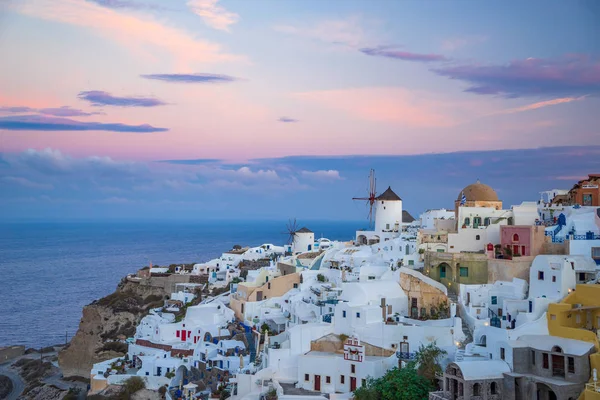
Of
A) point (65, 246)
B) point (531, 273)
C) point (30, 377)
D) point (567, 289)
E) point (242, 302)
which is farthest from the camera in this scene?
point (65, 246)

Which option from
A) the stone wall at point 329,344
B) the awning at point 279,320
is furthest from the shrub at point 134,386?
the stone wall at point 329,344

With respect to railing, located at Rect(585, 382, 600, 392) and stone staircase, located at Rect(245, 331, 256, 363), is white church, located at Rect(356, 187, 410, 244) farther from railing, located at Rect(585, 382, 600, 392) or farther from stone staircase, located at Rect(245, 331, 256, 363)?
railing, located at Rect(585, 382, 600, 392)

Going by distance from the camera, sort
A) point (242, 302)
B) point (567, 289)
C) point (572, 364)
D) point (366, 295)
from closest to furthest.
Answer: point (572, 364), point (567, 289), point (366, 295), point (242, 302)

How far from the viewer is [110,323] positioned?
140ft

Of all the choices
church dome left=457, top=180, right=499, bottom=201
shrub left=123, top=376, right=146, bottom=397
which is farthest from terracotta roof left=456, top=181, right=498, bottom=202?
shrub left=123, top=376, right=146, bottom=397

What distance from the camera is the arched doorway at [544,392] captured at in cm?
1877

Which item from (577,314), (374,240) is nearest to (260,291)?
(374,240)

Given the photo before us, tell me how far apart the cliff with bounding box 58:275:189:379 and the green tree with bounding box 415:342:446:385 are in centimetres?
2242

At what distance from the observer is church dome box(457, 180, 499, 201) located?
3431cm

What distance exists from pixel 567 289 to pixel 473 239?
7.13 meters

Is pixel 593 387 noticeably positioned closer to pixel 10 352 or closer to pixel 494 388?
pixel 494 388

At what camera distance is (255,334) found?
29188 mm

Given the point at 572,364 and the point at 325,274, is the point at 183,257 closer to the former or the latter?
the point at 325,274

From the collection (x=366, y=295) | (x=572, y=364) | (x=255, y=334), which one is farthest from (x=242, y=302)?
(x=572, y=364)
